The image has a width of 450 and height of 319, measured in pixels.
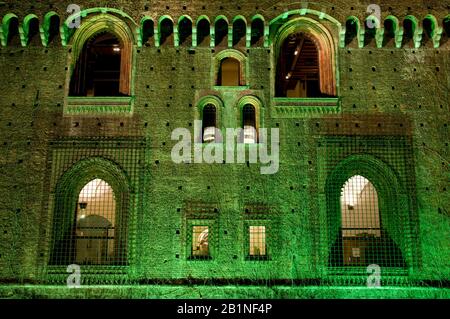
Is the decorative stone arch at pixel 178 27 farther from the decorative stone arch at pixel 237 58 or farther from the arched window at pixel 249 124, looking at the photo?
the arched window at pixel 249 124

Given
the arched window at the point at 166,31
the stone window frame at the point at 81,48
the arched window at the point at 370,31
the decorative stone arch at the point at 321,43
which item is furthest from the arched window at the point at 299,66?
the stone window frame at the point at 81,48

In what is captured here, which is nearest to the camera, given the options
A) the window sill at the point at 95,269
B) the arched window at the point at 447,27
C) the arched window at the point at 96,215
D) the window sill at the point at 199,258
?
the window sill at the point at 95,269

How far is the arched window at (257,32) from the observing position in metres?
15.6

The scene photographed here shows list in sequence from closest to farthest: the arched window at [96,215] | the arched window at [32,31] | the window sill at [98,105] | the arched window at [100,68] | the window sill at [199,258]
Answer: the window sill at [199,258] < the window sill at [98,105] < the arched window at [100,68] < the arched window at [32,31] < the arched window at [96,215]

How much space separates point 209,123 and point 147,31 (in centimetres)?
322

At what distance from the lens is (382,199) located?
14.8 meters

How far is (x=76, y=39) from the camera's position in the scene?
1555 centimetres

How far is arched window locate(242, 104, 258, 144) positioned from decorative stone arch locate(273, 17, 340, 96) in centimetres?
154

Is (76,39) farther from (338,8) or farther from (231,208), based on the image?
(338,8)

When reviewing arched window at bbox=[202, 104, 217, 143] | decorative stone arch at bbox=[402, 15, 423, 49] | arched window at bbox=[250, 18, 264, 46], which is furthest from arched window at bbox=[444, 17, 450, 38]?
arched window at bbox=[202, 104, 217, 143]

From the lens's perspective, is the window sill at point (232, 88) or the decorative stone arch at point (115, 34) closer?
the window sill at point (232, 88)

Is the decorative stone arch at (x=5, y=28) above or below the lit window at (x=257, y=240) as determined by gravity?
above

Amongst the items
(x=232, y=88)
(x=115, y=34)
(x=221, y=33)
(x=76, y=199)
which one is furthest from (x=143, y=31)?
(x=76, y=199)
